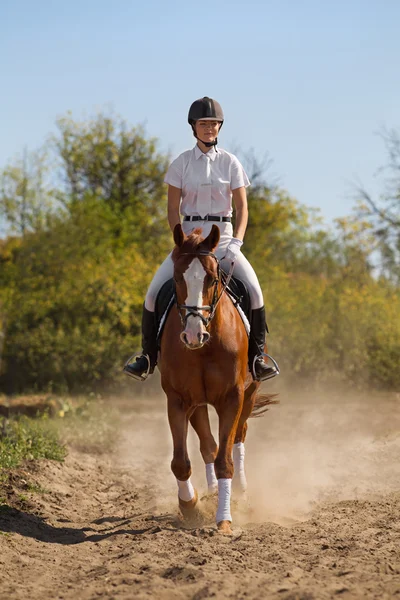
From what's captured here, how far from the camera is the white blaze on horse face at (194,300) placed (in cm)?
698

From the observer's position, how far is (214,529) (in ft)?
24.6

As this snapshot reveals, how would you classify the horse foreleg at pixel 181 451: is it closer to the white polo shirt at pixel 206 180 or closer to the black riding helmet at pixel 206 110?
the white polo shirt at pixel 206 180

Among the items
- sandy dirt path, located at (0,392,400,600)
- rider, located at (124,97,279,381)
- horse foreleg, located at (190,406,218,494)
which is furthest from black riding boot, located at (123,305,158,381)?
sandy dirt path, located at (0,392,400,600)

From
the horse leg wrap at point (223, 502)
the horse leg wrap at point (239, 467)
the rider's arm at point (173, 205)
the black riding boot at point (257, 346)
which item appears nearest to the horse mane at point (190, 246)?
the rider's arm at point (173, 205)

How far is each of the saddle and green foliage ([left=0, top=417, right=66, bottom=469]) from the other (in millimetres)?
3190

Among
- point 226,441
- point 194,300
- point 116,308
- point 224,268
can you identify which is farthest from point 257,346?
point 116,308

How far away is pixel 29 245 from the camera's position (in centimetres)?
2670

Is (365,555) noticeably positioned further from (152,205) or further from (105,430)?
(152,205)

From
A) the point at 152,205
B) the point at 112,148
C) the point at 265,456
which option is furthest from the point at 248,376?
the point at 112,148

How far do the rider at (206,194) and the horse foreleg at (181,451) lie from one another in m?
0.89

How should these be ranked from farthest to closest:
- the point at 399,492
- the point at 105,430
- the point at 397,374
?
1. the point at 397,374
2. the point at 105,430
3. the point at 399,492

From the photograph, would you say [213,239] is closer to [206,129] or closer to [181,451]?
[206,129]

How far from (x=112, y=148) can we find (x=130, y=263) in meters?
16.3

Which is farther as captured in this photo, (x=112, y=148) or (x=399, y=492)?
Answer: (x=112, y=148)
